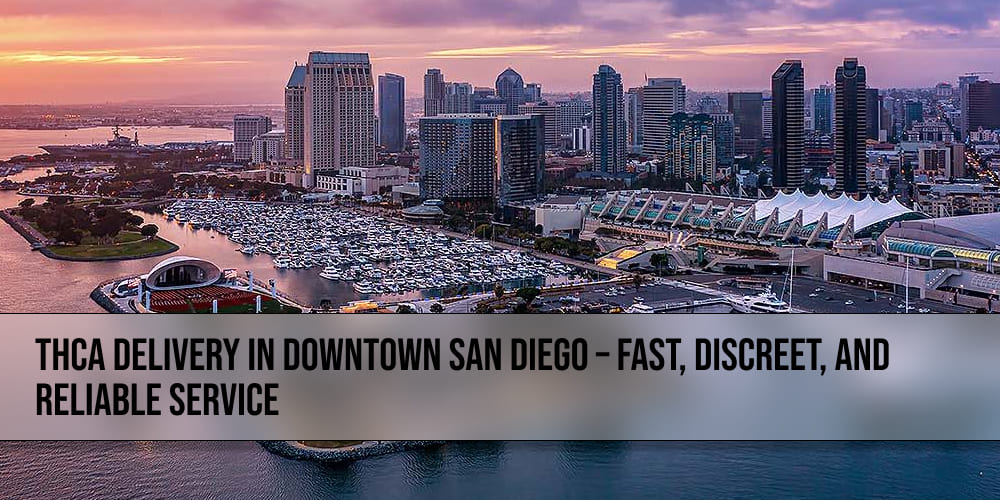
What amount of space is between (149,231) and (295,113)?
2070mm

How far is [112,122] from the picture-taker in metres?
5.04

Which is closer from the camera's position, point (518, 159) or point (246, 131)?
point (246, 131)

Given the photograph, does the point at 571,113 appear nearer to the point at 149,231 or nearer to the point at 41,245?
the point at 149,231

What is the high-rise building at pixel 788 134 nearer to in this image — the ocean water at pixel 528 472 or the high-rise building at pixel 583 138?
the high-rise building at pixel 583 138

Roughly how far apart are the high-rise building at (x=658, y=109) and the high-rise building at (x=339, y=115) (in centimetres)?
247

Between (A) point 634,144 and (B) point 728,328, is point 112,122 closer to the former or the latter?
(B) point 728,328

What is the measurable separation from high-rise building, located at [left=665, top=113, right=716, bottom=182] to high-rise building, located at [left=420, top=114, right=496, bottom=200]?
110 inches

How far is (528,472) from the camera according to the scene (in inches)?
119

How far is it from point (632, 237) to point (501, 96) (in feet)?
5.16

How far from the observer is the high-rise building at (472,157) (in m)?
7.90

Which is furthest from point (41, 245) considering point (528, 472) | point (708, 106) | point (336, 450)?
point (708, 106)

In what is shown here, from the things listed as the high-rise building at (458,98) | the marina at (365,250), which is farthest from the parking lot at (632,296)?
the high-rise building at (458,98)

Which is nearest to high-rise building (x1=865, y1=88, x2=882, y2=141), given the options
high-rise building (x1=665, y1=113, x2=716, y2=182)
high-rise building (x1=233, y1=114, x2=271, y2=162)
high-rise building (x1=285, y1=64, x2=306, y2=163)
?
high-rise building (x1=665, y1=113, x2=716, y2=182)

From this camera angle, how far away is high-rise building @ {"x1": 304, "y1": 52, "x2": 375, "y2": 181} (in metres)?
7.05
